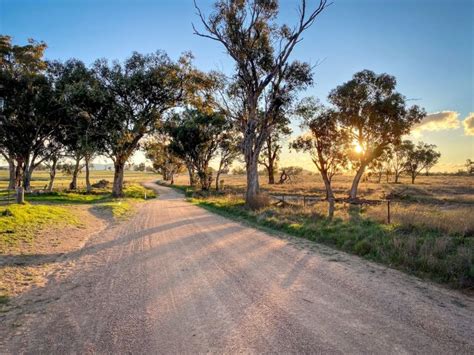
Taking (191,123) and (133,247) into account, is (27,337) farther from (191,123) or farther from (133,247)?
(191,123)

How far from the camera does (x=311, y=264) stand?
7.69 meters

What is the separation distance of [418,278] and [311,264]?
2447 millimetres

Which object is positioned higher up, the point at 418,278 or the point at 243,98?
the point at 243,98

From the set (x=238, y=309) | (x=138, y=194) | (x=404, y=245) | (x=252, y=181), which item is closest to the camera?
(x=238, y=309)

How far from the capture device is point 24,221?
12.6m

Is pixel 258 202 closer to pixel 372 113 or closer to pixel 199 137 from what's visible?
pixel 372 113

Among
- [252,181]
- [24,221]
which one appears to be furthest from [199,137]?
[24,221]

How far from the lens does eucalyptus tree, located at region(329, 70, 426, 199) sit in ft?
96.0

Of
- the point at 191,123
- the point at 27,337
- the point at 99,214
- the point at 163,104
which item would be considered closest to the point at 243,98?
the point at 163,104

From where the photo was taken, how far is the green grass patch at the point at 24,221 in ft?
34.1

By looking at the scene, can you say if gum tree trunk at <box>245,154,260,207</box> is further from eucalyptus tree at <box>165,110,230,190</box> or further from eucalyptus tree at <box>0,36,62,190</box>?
eucalyptus tree at <box>0,36,62,190</box>

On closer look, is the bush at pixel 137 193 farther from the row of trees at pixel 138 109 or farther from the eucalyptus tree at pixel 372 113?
the eucalyptus tree at pixel 372 113

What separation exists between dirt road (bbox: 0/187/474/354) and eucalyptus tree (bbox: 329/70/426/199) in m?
25.5

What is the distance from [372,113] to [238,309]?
1181 inches
